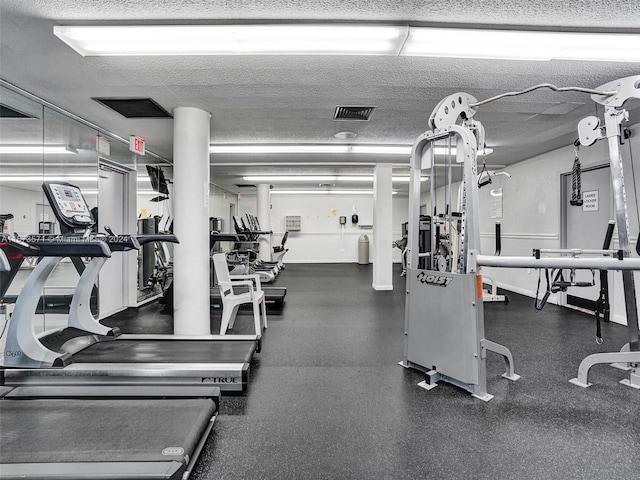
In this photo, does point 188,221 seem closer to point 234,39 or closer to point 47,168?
point 47,168

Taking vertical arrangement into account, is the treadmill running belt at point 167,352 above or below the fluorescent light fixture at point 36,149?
below

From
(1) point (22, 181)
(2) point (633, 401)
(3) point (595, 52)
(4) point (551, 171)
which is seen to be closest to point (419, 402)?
(2) point (633, 401)

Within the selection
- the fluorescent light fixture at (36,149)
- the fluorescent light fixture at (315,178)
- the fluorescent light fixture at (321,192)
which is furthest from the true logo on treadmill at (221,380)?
the fluorescent light fixture at (321,192)

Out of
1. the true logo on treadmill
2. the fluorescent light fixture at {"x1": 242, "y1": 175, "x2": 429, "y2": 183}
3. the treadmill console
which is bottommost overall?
the true logo on treadmill

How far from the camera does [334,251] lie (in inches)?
492

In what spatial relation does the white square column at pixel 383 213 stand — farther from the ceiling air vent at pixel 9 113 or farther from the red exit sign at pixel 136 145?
the ceiling air vent at pixel 9 113

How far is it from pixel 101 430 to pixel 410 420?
69.9 inches

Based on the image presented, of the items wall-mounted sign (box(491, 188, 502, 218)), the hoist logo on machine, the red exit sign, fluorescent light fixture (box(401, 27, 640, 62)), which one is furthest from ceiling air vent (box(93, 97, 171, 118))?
wall-mounted sign (box(491, 188, 502, 218))

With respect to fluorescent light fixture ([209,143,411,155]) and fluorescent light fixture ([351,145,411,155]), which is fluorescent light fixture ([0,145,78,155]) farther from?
fluorescent light fixture ([351,145,411,155])

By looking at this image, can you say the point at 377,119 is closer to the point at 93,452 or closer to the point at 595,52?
the point at 595,52

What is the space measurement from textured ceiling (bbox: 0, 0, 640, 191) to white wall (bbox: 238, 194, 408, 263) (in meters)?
7.39

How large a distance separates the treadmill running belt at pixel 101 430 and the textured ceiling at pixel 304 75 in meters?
2.41

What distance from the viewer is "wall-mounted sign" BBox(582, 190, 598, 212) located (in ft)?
16.0

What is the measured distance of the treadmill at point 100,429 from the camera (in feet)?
4.92
